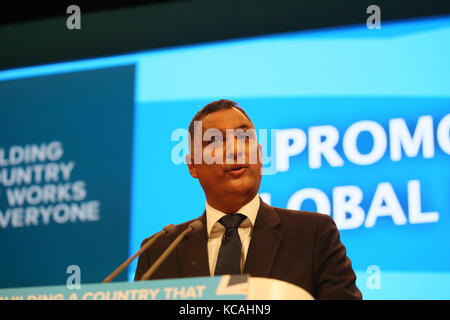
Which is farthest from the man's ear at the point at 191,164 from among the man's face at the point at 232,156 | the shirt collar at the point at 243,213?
the shirt collar at the point at 243,213

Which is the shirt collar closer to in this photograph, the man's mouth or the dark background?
the man's mouth

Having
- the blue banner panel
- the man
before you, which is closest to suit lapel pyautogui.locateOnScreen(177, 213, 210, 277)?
the man

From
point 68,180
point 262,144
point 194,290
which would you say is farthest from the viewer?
point 68,180

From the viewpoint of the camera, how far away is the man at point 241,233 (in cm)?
227

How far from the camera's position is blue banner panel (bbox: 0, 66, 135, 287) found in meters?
4.26

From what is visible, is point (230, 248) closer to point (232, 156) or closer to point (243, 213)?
point (243, 213)

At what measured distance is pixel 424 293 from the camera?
3.56m

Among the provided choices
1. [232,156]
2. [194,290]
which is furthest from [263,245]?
[194,290]

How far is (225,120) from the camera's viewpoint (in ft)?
8.18

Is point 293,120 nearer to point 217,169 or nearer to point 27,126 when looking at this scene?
point 217,169

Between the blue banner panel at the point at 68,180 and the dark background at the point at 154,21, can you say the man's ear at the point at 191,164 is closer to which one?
the blue banner panel at the point at 68,180

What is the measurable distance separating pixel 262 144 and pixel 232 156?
1.31 m

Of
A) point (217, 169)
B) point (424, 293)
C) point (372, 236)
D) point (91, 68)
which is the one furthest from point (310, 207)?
point (91, 68)

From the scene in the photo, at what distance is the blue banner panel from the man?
5.89 ft
